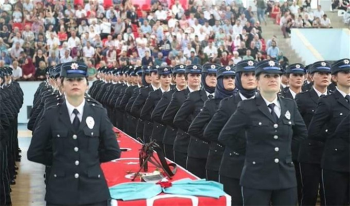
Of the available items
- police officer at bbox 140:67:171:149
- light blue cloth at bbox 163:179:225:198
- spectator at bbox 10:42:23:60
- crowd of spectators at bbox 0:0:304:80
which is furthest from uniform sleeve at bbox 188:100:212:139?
spectator at bbox 10:42:23:60

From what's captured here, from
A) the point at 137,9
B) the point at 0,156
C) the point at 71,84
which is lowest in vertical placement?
the point at 0,156

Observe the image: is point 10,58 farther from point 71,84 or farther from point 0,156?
point 71,84

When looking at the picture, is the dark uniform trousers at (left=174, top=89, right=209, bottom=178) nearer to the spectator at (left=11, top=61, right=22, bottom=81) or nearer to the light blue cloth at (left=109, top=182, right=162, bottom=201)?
the light blue cloth at (left=109, top=182, right=162, bottom=201)

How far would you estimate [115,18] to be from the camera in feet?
70.3

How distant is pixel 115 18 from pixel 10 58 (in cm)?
414

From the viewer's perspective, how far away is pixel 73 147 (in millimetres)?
4301

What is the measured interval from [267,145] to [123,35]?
53.6 ft

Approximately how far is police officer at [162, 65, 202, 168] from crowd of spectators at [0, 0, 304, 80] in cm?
1094

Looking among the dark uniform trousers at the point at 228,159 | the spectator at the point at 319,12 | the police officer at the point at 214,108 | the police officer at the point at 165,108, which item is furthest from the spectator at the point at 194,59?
the dark uniform trousers at the point at 228,159

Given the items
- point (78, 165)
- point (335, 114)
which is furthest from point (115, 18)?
point (78, 165)

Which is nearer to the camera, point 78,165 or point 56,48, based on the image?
point 78,165

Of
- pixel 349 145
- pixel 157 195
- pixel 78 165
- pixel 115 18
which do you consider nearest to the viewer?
pixel 78 165

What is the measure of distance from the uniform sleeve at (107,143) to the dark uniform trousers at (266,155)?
3.10ft

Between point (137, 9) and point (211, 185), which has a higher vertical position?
point (137, 9)
